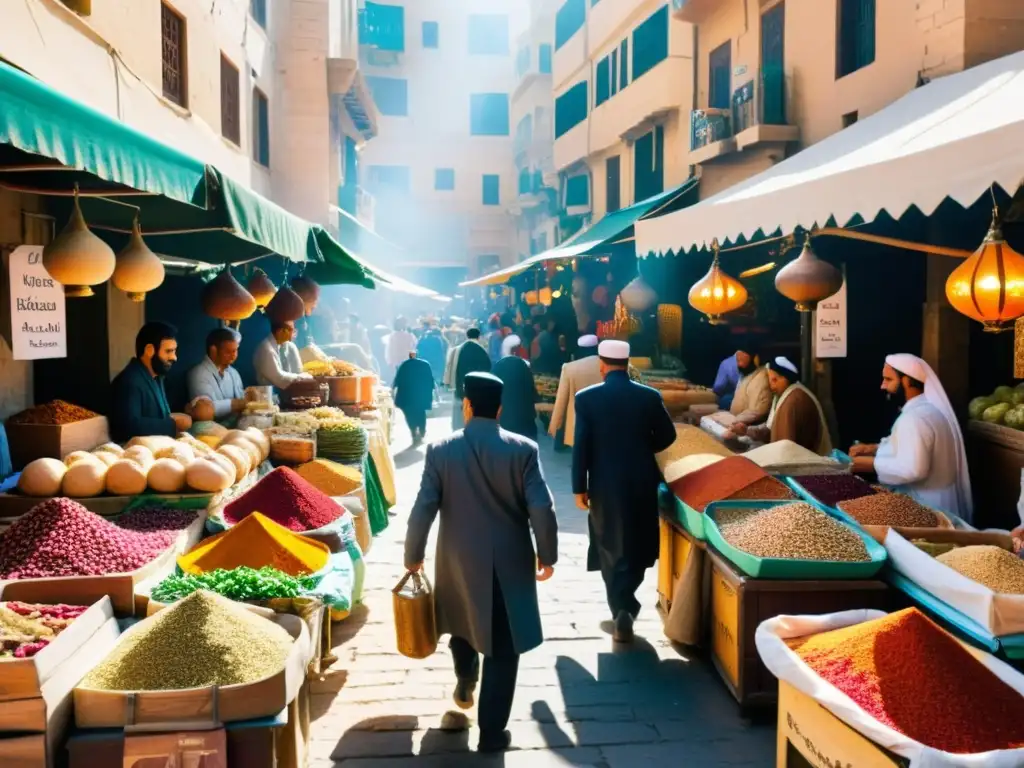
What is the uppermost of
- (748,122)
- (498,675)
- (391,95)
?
(391,95)

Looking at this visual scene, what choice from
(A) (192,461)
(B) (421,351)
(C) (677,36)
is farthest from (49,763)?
(B) (421,351)

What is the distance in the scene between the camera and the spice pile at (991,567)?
3680mm

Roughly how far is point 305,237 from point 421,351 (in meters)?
14.1

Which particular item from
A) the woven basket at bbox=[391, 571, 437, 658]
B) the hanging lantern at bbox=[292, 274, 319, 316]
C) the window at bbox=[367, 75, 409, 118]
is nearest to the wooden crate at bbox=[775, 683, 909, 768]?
the woven basket at bbox=[391, 571, 437, 658]

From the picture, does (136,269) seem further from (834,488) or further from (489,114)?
(489,114)

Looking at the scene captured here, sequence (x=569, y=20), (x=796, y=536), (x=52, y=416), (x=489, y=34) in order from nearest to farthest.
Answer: (x=796, y=536)
(x=52, y=416)
(x=569, y=20)
(x=489, y=34)

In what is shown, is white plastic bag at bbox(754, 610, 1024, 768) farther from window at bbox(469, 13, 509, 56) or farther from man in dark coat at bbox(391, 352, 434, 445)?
window at bbox(469, 13, 509, 56)

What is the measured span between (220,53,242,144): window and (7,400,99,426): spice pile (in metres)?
8.35

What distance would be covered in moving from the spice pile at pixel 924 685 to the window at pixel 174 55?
1001cm

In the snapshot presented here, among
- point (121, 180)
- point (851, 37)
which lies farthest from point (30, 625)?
point (851, 37)

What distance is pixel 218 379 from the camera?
25.5ft

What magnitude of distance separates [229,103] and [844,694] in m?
13.3

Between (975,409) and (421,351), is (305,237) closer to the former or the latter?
(975,409)

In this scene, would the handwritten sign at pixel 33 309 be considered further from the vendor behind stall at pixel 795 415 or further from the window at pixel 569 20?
the window at pixel 569 20
